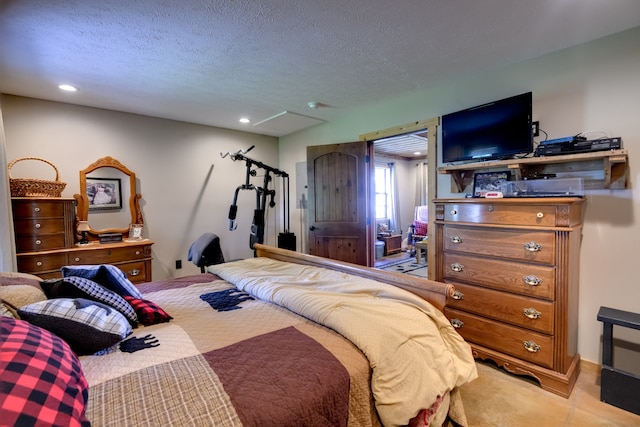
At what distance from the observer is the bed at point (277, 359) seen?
86cm

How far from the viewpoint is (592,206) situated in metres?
2.15

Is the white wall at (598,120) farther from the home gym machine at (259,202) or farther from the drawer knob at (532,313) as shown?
the home gym machine at (259,202)

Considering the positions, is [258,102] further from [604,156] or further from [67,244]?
[604,156]

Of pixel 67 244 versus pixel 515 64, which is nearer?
pixel 515 64

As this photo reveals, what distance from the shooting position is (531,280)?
2.00m

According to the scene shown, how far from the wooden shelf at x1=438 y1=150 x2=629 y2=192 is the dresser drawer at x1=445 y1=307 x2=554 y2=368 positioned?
45.7 inches

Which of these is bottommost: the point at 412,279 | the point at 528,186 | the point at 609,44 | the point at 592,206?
the point at 412,279

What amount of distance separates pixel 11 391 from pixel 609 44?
342 centimetres

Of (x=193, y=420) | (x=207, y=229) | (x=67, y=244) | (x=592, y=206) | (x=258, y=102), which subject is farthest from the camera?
(x=207, y=229)

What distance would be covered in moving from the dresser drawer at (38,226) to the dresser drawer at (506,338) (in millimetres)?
3839

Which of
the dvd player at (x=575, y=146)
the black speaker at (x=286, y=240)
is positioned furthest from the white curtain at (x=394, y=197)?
the dvd player at (x=575, y=146)

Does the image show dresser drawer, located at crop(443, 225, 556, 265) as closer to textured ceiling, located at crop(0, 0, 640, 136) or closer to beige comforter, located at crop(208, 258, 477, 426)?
beige comforter, located at crop(208, 258, 477, 426)

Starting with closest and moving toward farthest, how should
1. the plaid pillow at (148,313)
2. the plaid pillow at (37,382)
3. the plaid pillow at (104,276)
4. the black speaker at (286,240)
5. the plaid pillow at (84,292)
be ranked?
the plaid pillow at (37,382) → the plaid pillow at (84,292) → the plaid pillow at (148,313) → the plaid pillow at (104,276) → the black speaker at (286,240)

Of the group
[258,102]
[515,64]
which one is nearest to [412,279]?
[515,64]
